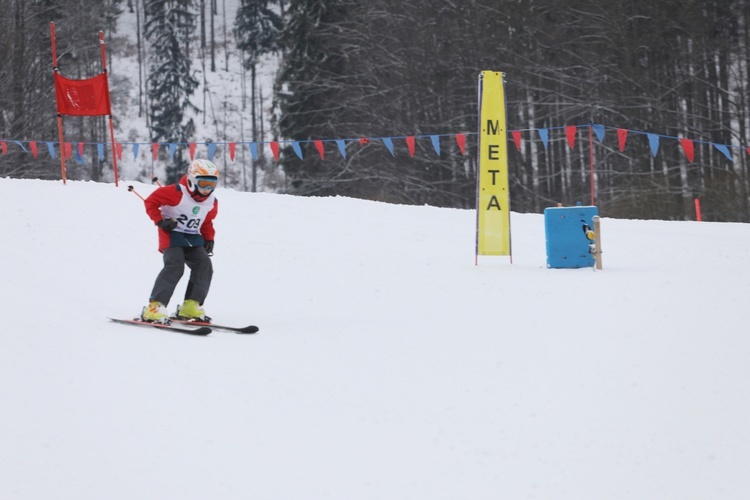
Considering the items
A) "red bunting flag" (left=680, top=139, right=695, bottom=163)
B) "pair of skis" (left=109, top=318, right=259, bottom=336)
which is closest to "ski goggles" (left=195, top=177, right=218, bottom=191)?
"pair of skis" (left=109, top=318, right=259, bottom=336)

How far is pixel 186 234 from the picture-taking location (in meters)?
9.08

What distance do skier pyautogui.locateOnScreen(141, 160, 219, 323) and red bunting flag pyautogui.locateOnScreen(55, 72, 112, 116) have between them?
10.1 metres

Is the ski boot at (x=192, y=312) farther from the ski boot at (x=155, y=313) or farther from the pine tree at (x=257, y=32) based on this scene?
the pine tree at (x=257, y=32)

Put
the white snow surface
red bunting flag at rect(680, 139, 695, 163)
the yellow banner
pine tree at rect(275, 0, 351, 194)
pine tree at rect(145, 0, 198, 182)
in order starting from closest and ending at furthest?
the white snow surface, the yellow banner, red bunting flag at rect(680, 139, 695, 163), pine tree at rect(275, 0, 351, 194), pine tree at rect(145, 0, 198, 182)

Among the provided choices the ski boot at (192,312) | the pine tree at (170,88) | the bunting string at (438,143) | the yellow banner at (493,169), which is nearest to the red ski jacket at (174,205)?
the ski boot at (192,312)

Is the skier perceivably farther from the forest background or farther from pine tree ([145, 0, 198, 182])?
pine tree ([145, 0, 198, 182])

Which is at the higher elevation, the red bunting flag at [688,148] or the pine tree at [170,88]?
the pine tree at [170,88]

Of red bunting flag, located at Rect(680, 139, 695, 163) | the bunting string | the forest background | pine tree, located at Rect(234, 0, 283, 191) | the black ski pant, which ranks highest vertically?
pine tree, located at Rect(234, 0, 283, 191)

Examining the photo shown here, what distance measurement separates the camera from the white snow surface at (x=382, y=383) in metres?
4.99

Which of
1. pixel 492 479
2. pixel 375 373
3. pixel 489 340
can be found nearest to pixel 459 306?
pixel 489 340

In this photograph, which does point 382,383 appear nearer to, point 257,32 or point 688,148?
point 688,148

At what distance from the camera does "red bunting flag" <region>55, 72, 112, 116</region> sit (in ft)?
60.4

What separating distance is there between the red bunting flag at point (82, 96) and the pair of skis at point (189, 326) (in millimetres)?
10450

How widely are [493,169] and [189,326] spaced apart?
542 cm
